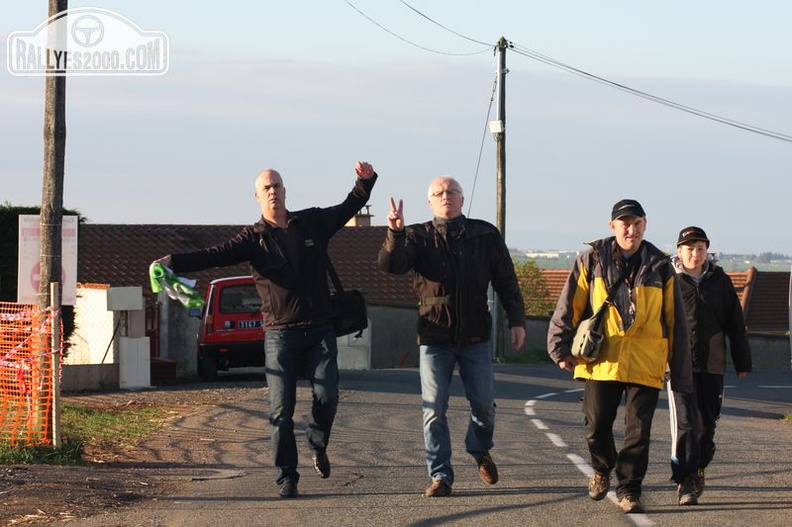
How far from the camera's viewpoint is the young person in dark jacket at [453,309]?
8.92 metres

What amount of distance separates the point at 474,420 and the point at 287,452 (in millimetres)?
1278

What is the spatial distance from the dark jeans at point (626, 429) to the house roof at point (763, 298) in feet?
148

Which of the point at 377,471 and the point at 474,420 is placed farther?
the point at 377,471

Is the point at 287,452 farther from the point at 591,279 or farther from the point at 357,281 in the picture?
the point at 357,281

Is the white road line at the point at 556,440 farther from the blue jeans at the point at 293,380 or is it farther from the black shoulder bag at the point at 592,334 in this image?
the black shoulder bag at the point at 592,334

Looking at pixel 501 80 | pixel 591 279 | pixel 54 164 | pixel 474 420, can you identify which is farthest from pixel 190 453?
pixel 501 80

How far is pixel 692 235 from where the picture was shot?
9.03 metres

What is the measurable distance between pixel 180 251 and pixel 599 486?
33.3 m

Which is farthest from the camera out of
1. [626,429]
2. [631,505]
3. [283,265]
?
[283,265]

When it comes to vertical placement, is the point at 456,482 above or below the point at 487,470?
below

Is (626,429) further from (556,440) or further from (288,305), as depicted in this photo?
(556,440)

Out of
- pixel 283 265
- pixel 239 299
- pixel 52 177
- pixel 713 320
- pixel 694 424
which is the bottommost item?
pixel 694 424

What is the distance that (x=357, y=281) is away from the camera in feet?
137

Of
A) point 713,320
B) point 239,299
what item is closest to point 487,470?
point 713,320
